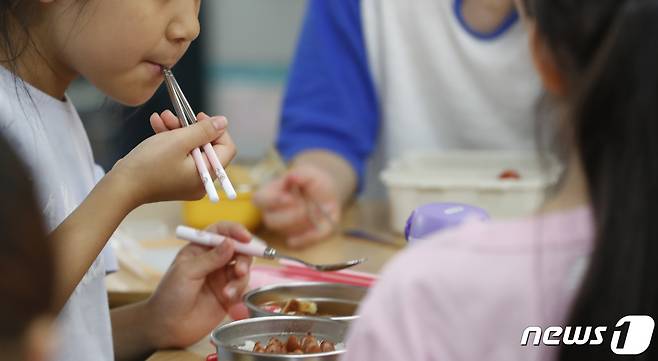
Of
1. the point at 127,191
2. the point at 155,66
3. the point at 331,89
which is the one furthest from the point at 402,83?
the point at 127,191

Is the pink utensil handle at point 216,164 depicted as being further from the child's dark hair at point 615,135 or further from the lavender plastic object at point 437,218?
the child's dark hair at point 615,135

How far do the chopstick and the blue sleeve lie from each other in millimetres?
986

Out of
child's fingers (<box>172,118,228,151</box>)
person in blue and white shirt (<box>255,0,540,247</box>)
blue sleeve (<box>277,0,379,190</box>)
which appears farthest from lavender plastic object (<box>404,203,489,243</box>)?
blue sleeve (<box>277,0,379,190</box>)

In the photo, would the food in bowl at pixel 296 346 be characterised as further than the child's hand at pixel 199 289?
No

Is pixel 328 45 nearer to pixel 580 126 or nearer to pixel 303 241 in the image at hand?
pixel 303 241

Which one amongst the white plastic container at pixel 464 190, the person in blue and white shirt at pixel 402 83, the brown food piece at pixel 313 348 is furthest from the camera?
the person in blue and white shirt at pixel 402 83

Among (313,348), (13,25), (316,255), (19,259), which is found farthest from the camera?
(316,255)

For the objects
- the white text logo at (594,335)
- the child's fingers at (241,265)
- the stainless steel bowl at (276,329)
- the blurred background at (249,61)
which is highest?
the white text logo at (594,335)

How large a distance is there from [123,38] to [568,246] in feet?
1.84

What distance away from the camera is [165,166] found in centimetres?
95

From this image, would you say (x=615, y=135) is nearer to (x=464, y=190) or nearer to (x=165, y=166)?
(x=165, y=166)

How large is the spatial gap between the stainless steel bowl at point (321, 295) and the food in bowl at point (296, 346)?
6.8 inches

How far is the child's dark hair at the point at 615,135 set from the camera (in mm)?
587

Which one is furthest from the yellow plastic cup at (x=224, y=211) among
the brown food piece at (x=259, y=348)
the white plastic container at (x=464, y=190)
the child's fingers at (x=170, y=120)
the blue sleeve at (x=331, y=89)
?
the brown food piece at (x=259, y=348)
